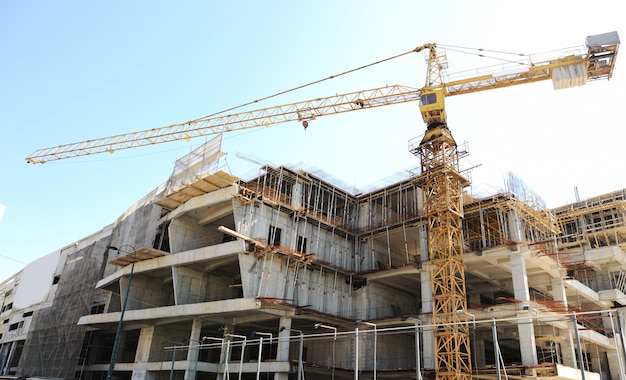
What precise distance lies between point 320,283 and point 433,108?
58.6 feet

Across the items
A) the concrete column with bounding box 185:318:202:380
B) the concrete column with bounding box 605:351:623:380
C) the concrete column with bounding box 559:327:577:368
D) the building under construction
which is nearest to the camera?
the concrete column with bounding box 559:327:577:368

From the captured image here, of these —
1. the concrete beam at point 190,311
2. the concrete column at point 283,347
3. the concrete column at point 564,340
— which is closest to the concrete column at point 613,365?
the concrete column at point 564,340

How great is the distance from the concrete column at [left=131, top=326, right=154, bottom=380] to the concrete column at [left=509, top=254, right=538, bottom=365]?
30.0m

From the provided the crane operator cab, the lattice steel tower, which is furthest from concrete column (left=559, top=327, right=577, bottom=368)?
the crane operator cab

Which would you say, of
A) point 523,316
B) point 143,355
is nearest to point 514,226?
point 523,316

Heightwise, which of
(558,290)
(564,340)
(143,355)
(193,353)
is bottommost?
(143,355)

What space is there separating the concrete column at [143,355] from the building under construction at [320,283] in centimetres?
11

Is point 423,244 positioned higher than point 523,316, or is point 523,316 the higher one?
point 423,244

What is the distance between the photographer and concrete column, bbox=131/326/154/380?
40066 mm

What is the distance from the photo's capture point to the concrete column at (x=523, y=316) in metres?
29.9

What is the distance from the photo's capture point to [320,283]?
39781mm

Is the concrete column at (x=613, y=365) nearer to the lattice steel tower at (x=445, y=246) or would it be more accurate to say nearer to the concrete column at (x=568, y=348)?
the concrete column at (x=568, y=348)

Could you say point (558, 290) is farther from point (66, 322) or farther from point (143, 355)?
point (66, 322)

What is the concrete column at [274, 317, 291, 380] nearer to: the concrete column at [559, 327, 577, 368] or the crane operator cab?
the concrete column at [559, 327, 577, 368]
